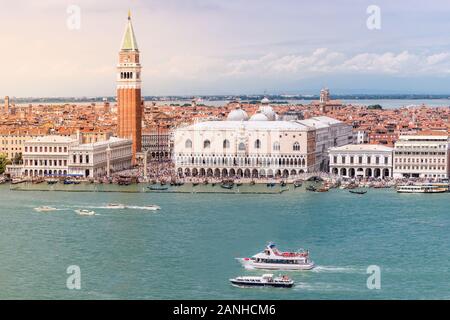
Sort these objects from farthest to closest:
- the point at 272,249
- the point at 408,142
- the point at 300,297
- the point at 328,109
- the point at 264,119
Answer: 1. the point at 328,109
2. the point at 264,119
3. the point at 408,142
4. the point at 272,249
5. the point at 300,297

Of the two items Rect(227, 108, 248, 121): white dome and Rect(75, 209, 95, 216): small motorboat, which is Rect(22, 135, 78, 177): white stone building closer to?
Rect(227, 108, 248, 121): white dome

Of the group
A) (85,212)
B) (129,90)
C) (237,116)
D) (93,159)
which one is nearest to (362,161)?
(237,116)

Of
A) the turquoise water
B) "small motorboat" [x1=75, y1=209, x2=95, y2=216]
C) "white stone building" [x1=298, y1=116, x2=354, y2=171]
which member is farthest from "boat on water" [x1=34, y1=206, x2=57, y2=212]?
"white stone building" [x1=298, y1=116, x2=354, y2=171]

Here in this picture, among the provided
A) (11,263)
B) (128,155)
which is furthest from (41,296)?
(128,155)

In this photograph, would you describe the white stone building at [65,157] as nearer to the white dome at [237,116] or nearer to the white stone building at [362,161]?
the white dome at [237,116]

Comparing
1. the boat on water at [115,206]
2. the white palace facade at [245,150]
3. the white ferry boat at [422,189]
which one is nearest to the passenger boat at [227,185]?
the white palace facade at [245,150]

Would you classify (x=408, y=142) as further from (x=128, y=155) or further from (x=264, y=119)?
(x=128, y=155)
